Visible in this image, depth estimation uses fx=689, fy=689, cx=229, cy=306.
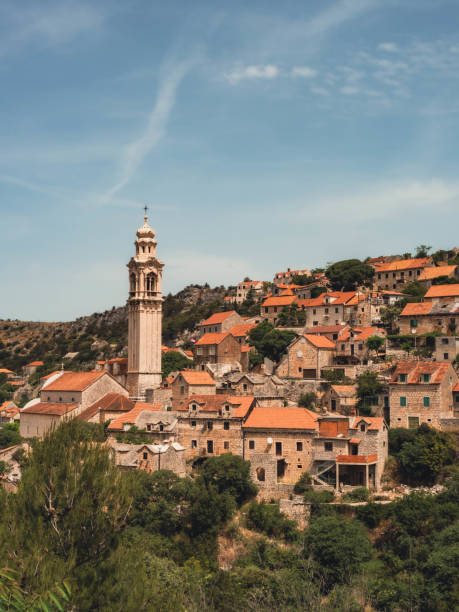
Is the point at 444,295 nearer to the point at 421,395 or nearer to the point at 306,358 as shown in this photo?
the point at 306,358

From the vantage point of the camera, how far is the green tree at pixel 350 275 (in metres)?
81.8

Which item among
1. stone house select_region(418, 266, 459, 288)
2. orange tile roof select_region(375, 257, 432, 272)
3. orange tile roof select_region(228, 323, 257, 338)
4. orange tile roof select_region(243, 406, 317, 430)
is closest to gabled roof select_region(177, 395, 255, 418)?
orange tile roof select_region(243, 406, 317, 430)

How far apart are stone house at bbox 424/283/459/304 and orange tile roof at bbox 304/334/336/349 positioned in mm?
10173

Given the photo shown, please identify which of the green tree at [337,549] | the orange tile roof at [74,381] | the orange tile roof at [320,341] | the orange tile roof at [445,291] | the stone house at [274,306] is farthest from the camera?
the stone house at [274,306]

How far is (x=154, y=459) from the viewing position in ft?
145

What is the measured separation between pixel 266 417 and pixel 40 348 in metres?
97.1

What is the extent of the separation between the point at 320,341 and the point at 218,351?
36.3 feet

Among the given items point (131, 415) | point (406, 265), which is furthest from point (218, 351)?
point (406, 265)

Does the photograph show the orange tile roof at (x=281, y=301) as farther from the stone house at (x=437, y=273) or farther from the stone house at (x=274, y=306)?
the stone house at (x=437, y=273)

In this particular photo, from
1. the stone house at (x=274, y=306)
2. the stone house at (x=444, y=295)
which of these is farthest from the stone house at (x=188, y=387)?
the stone house at (x=274, y=306)

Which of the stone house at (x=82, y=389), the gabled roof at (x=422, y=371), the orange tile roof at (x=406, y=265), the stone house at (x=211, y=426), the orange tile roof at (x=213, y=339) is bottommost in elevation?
the stone house at (x=211, y=426)

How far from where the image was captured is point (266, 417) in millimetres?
45000

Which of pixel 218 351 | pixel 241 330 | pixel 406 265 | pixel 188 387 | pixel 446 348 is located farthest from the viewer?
pixel 406 265

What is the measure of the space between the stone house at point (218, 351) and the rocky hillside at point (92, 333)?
2964 cm
